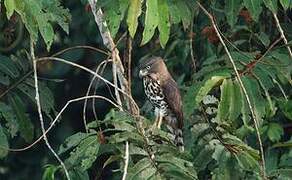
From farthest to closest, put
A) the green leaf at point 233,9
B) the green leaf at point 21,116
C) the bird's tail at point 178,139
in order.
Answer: the green leaf at point 21,116 → the bird's tail at point 178,139 → the green leaf at point 233,9

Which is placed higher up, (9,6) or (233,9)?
(9,6)

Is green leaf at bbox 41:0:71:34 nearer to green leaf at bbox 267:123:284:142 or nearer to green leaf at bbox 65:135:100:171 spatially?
green leaf at bbox 65:135:100:171

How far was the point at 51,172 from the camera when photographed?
12.3ft

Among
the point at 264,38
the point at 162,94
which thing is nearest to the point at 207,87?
the point at 162,94

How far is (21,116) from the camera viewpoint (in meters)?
4.51

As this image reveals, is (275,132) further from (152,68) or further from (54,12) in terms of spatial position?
(54,12)

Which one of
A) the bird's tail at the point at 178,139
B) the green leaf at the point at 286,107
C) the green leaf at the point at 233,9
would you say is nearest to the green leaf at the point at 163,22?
the green leaf at the point at 233,9

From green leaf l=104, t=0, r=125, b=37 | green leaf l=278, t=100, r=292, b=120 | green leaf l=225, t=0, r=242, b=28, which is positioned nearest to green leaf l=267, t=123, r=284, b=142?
green leaf l=278, t=100, r=292, b=120

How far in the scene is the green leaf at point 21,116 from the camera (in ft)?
14.7

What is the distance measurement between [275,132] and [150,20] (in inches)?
67.7

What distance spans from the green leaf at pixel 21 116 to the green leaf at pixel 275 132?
1.15m

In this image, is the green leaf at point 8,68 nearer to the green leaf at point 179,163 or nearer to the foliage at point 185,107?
the foliage at point 185,107

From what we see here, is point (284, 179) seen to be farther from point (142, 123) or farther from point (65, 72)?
point (65, 72)

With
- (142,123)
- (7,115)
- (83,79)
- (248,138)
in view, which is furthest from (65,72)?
(142,123)
